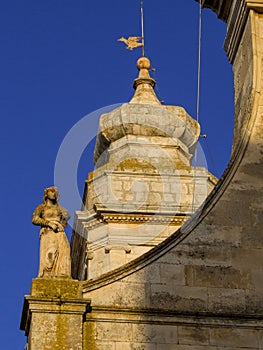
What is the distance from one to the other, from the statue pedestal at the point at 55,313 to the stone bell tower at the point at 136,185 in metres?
11.5

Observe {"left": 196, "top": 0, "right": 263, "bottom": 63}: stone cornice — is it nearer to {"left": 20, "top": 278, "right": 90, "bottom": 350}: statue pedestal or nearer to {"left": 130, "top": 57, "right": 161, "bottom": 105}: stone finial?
{"left": 20, "top": 278, "right": 90, "bottom": 350}: statue pedestal

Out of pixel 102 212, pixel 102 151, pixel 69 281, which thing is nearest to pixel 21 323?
pixel 69 281

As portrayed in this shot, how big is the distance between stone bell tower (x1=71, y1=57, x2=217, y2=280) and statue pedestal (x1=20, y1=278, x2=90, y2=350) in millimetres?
11459

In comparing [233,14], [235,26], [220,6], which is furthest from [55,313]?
[220,6]

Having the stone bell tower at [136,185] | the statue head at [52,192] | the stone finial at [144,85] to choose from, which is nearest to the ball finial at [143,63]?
the stone finial at [144,85]

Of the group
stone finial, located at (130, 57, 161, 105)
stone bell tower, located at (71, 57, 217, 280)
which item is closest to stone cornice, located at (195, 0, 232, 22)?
stone bell tower, located at (71, 57, 217, 280)

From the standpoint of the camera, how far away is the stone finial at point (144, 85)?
34.7 metres

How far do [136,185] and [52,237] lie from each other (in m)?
12.4

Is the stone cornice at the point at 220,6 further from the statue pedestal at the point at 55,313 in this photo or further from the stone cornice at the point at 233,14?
the statue pedestal at the point at 55,313

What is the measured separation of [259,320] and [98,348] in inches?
77.4

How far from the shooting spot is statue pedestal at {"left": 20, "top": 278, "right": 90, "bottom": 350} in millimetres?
18547

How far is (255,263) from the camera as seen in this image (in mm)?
19422

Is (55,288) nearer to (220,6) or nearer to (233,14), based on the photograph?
(233,14)

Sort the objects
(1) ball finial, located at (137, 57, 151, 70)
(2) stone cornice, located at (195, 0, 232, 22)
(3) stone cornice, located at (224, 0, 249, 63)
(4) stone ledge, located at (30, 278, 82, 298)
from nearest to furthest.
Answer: (4) stone ledge, located at (30, 278, 82, 298), (3) stone cornice, located at (224, 0, 249, 63), (2) stone cornice, located at (195, 0, 232, 22), (1) ball finial, located at (137, 57, 151, 70)
